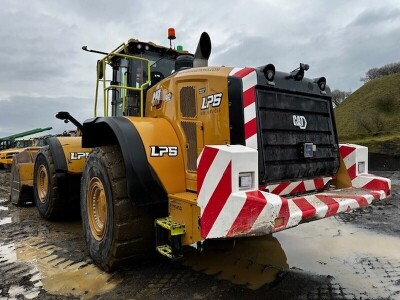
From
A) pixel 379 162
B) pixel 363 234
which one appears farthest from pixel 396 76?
pixel 363 234

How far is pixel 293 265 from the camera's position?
395 centimetres

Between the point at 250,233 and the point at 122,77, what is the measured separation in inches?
126

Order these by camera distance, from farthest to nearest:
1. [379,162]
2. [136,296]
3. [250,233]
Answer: [379,162], [136,296], [250,233]

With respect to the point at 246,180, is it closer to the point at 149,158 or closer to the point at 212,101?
the point at 212,101

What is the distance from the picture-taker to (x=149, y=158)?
11.4 feet

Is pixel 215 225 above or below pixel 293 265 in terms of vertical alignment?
above

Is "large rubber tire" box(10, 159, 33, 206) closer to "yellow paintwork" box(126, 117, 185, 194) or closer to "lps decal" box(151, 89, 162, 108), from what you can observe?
"lps decal" box(151, 89, 162, 108)

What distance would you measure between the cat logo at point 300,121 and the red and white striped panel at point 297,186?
566 mm

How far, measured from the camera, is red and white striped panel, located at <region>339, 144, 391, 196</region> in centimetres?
390

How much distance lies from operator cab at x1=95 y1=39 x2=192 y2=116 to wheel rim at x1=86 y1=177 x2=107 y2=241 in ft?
3.58

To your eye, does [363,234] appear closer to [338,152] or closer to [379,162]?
[338,152]

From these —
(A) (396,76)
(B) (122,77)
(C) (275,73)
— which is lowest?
(C) (275,73)

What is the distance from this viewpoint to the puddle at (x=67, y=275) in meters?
3.38

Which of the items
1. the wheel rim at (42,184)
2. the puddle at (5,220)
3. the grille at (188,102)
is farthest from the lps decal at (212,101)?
the puddle at (5,220)
